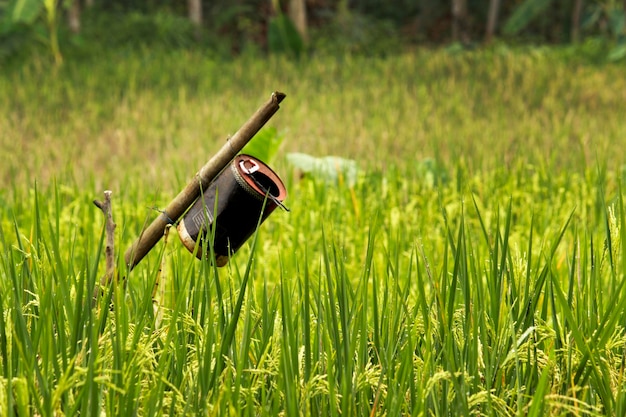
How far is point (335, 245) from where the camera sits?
1979 millimetres

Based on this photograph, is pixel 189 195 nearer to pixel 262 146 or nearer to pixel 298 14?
pixel 262 146

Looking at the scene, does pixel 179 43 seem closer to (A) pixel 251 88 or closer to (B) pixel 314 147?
(A) pixel 251 88

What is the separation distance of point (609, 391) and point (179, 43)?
1270 cm

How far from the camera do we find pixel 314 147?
243 inches

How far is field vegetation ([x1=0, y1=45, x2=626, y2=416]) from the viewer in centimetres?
132

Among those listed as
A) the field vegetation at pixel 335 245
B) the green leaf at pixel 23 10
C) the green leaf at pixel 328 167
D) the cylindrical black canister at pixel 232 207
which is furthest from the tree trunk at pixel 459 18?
the cylindrical black canister at pixel 232 207

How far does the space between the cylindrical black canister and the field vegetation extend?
0.30 ft

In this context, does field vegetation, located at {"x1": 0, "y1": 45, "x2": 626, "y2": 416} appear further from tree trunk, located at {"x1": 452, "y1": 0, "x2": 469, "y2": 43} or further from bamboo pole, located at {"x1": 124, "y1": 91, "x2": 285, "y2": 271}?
tree trunk, located at {"x1": 452, "y1": 0, "x2": 469, "y2": 43}

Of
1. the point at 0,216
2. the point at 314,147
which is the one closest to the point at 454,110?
the point at 314,147

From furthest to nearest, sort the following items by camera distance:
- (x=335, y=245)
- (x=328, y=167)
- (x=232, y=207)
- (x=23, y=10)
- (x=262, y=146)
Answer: (x=23, y=10), (x=328, y=167), (x=262, y=146), (x=335, y=245), (x=232, y=207)

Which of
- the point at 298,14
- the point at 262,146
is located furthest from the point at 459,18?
the point at 262,146

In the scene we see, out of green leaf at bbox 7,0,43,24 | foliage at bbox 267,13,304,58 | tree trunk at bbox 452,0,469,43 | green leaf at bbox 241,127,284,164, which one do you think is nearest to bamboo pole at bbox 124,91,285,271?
green leaf at bbox 241,127,284,164

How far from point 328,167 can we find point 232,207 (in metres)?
3.12

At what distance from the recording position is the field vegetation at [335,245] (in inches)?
51.9
